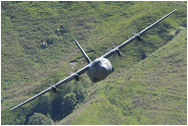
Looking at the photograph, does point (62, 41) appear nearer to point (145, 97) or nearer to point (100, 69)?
point (145, 97)

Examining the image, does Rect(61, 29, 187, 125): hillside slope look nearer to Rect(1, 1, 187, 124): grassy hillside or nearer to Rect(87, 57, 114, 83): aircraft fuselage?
Rect(1, 1, 187, 124): grassy hillside

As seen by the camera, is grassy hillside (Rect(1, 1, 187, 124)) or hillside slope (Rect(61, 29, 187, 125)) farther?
grassy hillside (Rect(1, 1, 187, 124))

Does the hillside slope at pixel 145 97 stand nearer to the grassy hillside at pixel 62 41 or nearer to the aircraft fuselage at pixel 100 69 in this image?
the grassy hillside at pixel 62 41

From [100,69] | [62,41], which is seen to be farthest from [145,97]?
[62,41]

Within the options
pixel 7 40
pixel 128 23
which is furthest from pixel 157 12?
pixel 7 40

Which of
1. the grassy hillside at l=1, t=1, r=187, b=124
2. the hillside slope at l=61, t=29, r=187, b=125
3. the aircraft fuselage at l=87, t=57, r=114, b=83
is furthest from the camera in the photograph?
the grassy hillside at l=1, t=1, r=187, b=124

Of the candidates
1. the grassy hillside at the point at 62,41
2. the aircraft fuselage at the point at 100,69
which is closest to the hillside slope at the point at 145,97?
the grassy hillside at the point at 62,41

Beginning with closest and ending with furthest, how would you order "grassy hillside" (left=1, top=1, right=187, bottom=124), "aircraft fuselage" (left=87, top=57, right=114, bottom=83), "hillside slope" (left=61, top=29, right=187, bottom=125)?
"aircraft fuselage" (left=87, top=57, right=114, bottom=83)
"hillside slope" (left=61, top=29, right=187, bottom=125)
"grassy hillside" (left=1, top=1, right=187, bottom=124)

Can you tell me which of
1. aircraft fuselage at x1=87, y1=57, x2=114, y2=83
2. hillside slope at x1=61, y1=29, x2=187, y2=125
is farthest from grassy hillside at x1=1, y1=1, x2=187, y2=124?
aircraft fuselage at x1=87, y1=57, x2=114, y2=83
